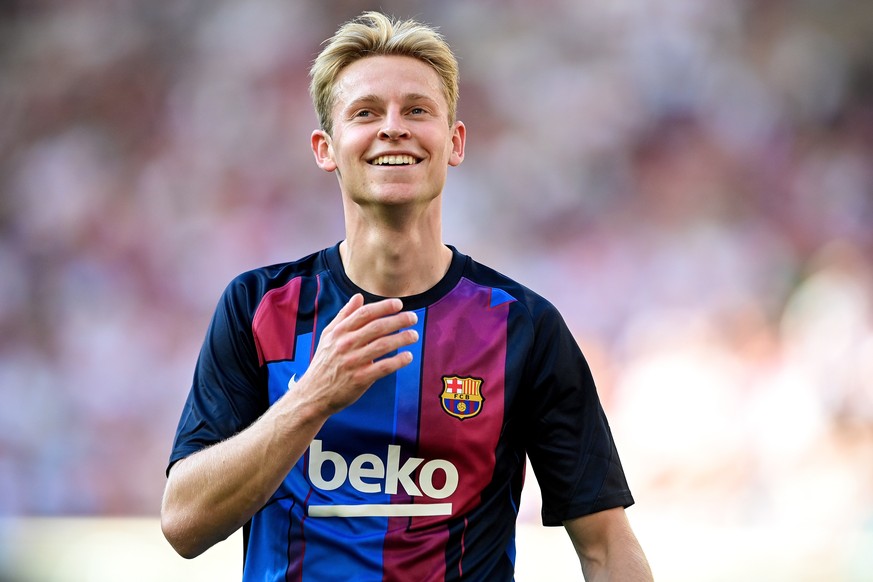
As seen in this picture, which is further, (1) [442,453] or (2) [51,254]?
(2) [51,254]

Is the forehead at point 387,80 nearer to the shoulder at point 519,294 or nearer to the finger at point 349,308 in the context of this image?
the shoulder at point 519,294

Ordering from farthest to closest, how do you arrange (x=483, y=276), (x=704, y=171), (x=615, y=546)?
1. (x=704, y=171)
2. (x=483, y=276)
3. (x=615, y=546)

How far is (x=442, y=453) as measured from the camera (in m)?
2.29

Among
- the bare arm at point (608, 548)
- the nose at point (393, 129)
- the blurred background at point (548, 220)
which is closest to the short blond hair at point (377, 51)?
the nose at point (393, 129)

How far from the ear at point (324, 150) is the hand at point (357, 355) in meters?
0.68

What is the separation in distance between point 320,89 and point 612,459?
1168 millimetres

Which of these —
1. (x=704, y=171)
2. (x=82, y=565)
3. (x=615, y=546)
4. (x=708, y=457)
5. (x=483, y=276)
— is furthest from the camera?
(x=704, y=171)

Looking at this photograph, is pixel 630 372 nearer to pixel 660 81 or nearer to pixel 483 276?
pixel 660 81

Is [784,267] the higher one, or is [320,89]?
[784,267]

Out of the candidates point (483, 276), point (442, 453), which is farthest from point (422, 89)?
point (442, 453)

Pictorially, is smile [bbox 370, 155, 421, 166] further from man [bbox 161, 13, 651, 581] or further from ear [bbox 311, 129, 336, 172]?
ear [bbox 311, 129, 336, 172]

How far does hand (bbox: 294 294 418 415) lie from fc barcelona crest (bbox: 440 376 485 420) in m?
0.44

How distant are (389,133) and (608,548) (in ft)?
3.53

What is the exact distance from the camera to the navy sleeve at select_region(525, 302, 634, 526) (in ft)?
7.57
